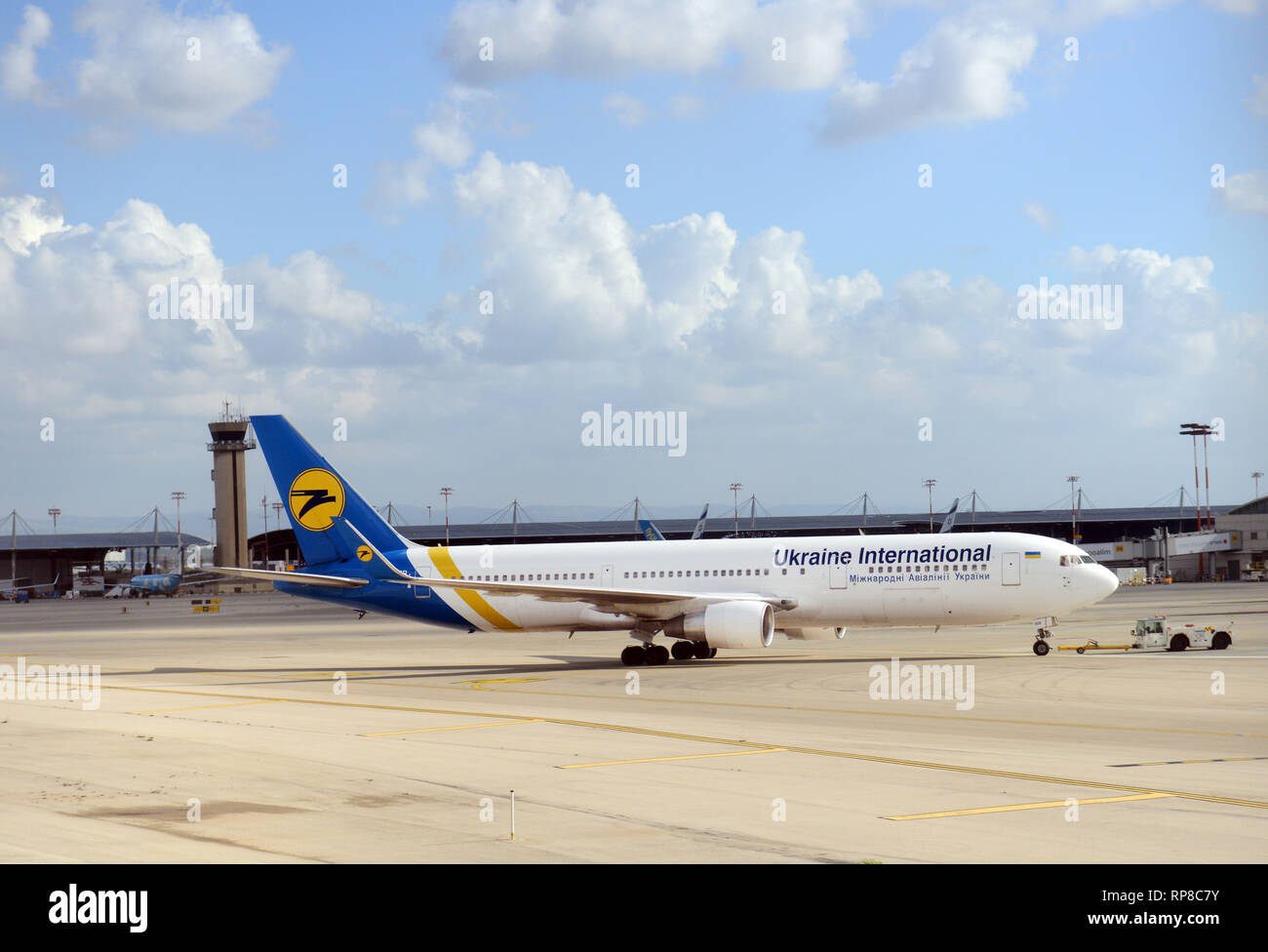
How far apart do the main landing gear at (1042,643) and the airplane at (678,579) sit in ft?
0.41

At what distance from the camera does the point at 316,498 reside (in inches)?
1694

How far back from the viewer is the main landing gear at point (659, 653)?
131 feet

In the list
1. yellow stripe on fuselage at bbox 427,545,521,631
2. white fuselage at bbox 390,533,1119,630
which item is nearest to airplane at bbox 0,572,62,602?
yellow stripe on fuselage at bbox 427,545,521,631

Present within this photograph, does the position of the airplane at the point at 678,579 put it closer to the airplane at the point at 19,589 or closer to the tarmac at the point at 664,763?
the tarmac at the point at 664,763

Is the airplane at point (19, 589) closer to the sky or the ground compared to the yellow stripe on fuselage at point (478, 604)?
closer to the ground

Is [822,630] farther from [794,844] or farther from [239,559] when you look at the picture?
[239,559]

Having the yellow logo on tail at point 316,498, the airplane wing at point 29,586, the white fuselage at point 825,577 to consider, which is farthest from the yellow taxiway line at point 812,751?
the airplane wing at point 29,586

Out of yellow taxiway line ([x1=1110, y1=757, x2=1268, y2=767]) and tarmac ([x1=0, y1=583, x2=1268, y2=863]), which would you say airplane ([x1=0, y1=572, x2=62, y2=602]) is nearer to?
tarmac ([x1=0, y1=583, x2=1268, y2=863])
